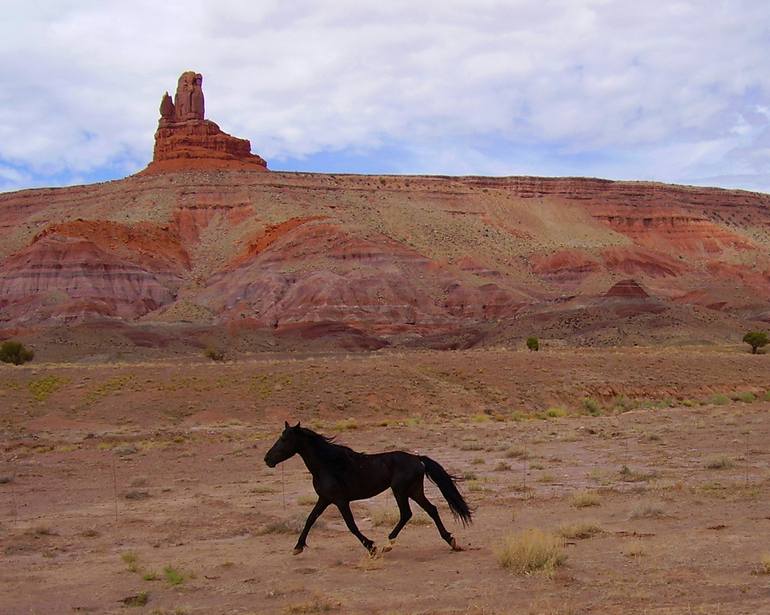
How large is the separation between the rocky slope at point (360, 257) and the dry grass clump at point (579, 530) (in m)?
63.3

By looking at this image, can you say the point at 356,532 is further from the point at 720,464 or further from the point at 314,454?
the point at 720,464

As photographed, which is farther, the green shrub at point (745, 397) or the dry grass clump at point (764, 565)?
the green shrub at point (745, 397)

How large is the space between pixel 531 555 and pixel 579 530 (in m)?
2.08

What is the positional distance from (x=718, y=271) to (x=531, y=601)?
136584mm

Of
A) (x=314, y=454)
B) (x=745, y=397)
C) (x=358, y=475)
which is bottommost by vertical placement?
(x=745, y=397)

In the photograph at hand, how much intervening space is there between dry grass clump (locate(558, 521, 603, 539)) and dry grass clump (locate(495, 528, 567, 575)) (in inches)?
53.8

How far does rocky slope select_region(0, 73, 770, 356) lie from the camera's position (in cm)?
8838

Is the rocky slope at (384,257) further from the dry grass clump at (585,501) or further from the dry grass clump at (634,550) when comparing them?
the dry grass clump at (634,550)

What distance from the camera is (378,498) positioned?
17594mm

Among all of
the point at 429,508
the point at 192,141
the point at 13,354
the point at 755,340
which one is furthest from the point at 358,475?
the point at 192,141

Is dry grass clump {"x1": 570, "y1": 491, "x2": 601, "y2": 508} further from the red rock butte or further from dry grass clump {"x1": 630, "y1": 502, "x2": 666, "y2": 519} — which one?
the red rock butte

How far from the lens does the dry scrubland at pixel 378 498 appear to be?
1027cm

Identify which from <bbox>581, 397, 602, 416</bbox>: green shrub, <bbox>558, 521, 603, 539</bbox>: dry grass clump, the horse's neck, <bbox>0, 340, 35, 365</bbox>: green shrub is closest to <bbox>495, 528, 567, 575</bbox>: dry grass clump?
<bbox>558, 521, 603, 539</bbox>: dry grass clump

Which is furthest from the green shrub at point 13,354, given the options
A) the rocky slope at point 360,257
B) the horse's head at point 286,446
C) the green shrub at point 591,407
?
the horse's head at point 286,446
